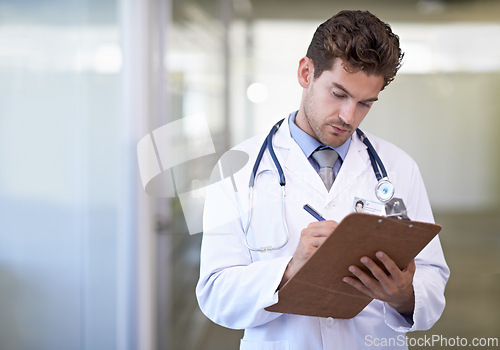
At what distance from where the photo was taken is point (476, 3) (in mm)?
2494

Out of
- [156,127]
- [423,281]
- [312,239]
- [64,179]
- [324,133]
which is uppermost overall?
[156,127]

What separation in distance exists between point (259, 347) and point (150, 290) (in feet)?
3.85

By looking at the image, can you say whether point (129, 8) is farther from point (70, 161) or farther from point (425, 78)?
point (425, 78)

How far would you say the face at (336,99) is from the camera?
129cm

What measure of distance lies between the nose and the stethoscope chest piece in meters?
0.17

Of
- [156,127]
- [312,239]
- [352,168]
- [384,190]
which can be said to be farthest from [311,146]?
[156,127]

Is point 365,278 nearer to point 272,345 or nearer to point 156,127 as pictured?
point 272,345

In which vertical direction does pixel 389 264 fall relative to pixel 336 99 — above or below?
below

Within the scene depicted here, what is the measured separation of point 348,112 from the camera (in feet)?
4.26

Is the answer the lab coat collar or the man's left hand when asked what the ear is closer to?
the lab coat collar

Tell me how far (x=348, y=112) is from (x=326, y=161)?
18cm

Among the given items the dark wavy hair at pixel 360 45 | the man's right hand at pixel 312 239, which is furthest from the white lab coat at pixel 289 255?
the dark wavy hair at pixel 360 45

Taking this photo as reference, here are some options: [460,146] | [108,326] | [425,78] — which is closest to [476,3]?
[425,78]

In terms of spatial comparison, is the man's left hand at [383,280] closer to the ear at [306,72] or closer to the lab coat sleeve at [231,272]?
the lab coat sleeve at [231,272]
